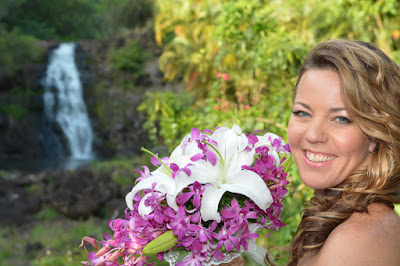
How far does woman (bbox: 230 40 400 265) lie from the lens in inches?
51.0

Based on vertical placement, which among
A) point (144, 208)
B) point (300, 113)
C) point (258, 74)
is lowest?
point (258, 74)

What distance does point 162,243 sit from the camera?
119 centimetres

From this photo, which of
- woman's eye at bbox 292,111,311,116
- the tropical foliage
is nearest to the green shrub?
the tropical foliage

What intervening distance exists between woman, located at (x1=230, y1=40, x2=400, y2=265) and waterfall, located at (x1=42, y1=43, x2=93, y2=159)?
59.5ft

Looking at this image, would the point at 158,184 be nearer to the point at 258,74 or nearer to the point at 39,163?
the point at 258,74

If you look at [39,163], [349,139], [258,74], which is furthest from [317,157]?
[39,163]

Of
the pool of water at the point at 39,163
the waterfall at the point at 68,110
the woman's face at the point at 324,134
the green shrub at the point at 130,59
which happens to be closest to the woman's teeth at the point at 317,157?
the woman's face at the point at 324,134

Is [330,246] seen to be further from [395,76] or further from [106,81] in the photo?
[106,81]

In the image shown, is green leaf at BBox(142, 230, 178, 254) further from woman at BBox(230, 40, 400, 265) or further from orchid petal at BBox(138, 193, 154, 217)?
woman at BBox(230, 40, 400, 265)

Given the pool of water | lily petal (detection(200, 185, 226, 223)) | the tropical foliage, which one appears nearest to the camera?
lily petal (detection(200, 185, 226, 223))

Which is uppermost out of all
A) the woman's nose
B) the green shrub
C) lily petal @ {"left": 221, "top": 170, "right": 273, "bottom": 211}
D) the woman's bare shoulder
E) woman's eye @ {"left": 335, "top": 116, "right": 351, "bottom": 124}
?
woman's eye @ {"left": 335, "top": 116, "right": 351, "bottom": 124}

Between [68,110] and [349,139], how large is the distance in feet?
61.5

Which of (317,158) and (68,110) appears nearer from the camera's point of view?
(317,158)

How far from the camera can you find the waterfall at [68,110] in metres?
18.9
